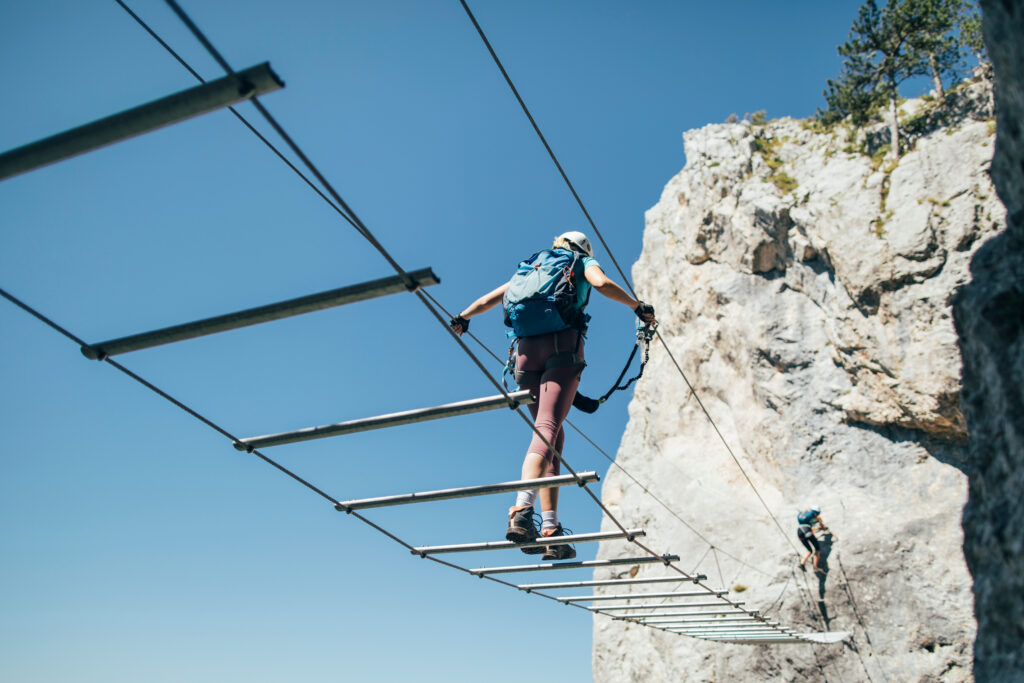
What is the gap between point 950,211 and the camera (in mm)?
16062

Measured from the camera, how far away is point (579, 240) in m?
5.84

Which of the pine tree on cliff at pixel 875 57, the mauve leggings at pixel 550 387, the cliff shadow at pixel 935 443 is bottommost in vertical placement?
the mauve leggings at pixel 550 387

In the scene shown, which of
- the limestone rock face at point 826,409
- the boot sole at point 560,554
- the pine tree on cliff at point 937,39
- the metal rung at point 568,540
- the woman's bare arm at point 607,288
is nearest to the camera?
the metal rung at point 568,540

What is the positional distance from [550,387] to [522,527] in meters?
1.07

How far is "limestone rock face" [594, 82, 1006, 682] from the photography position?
14.2 meters

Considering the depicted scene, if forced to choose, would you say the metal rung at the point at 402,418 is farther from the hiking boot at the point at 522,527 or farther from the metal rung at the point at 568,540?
the metal rung at the point at 568,540

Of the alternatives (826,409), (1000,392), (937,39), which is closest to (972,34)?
(937,39)

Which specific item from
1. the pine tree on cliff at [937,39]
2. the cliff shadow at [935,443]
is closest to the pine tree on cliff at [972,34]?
the pine tree on cliff at [937,39]

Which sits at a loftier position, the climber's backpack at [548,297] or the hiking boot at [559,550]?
the climber's backpack at [548,297]

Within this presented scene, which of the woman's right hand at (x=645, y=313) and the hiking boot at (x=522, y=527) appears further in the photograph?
the woman's right hand at (x=645, y=313)

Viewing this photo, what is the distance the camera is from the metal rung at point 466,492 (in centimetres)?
478

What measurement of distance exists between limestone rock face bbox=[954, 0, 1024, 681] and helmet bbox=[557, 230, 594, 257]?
10.1 ft

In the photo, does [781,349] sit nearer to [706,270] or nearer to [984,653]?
[706,270]

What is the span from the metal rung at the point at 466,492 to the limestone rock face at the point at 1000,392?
9.60 feet
